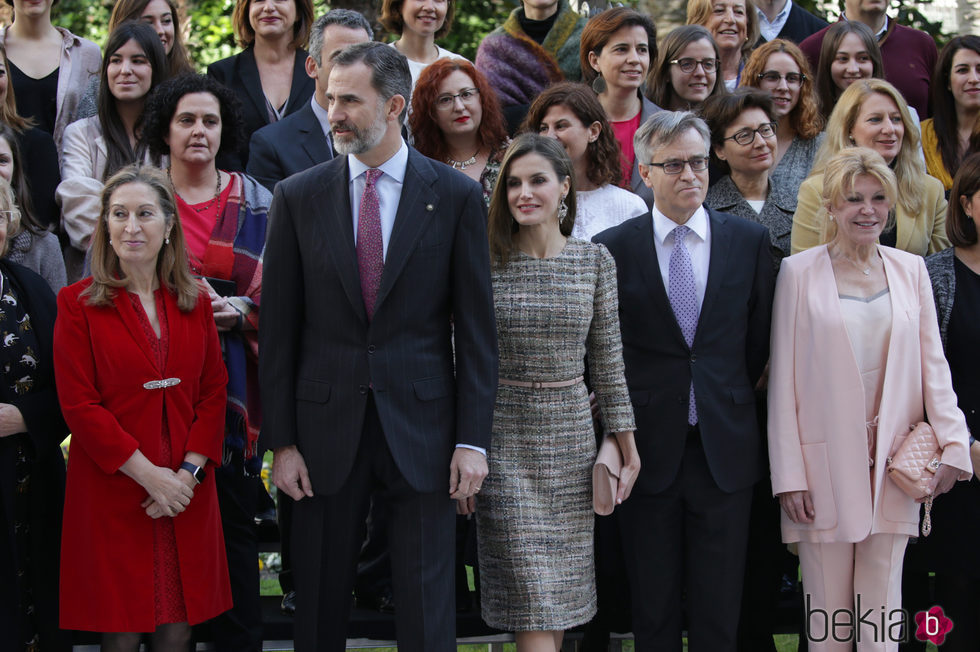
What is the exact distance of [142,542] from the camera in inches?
155

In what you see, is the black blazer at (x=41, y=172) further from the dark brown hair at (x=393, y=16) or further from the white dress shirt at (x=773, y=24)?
the white dress shirt at (x=773, y=24)

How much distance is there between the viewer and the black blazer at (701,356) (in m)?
4.14

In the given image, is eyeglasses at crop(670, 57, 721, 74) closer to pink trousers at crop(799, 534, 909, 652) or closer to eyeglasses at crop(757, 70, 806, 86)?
eyeglasses at crop(757, 70, 806, 86)

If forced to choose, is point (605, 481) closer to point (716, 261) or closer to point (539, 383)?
point (539, 383)

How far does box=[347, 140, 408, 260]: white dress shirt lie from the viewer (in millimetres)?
3779

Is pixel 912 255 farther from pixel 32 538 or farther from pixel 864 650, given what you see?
pixel 32 538

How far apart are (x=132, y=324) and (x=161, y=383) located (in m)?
0.23

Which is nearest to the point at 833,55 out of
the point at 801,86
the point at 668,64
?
the point at 801,86

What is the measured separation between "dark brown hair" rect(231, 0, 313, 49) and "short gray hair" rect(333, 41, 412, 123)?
233 centimetres

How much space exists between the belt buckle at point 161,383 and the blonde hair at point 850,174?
2577 millimetres

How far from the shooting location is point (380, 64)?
3.70 m

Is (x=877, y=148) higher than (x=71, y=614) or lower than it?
higher

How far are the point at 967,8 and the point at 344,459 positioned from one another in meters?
8.00

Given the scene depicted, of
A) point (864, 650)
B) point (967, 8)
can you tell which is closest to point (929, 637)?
point (864, 650)
